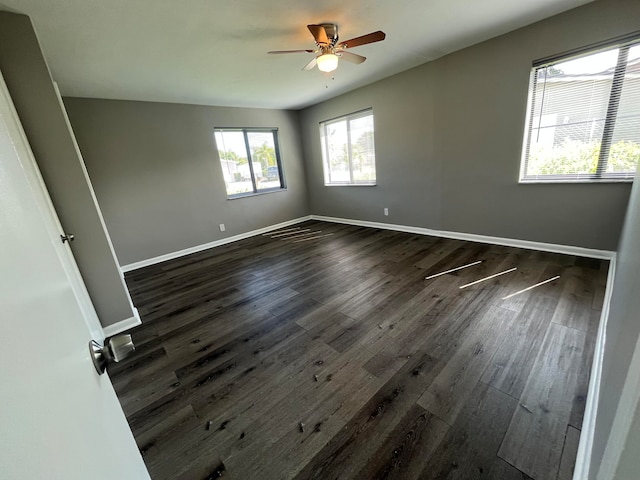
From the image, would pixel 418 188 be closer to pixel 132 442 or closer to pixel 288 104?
pixel 288 104

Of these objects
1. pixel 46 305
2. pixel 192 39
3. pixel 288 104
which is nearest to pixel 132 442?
pixel 46 305

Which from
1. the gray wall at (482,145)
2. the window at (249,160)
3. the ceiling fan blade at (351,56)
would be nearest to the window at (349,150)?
the gray wall at (482,145)

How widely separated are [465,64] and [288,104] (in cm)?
305

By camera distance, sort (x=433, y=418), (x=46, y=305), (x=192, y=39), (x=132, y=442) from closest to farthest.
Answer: (x=46, y=305) → (x=132, y=442) → (x=433, y=418) → (x=192, y=39)

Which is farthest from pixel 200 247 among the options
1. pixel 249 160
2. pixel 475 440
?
pixel 475 440

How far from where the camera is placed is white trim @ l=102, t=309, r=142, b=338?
7.89ft

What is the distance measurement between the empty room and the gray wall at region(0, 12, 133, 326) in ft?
0.05

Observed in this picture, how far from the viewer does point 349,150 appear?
5.01 m

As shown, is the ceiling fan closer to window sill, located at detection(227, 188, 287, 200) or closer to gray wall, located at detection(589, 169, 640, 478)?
gray wall, located at detection(589, 169, 640, 478)

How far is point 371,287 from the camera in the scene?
8.75 ft

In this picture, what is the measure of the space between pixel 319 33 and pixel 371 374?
268cm

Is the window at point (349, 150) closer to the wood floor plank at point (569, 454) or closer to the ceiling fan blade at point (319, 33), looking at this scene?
the ceiling fan blade at point (319, 33)

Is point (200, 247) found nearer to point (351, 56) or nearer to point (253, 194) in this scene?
point (253, 194)

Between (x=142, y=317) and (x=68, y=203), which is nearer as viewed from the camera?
(x=68, y=203)
